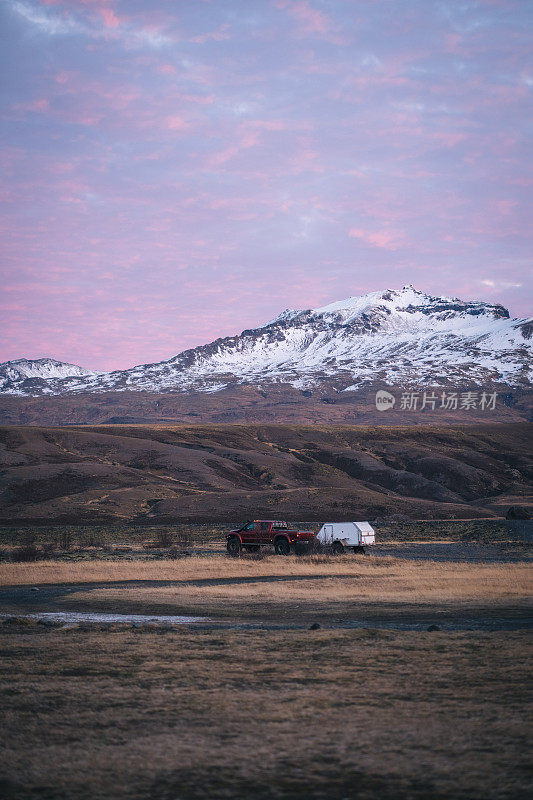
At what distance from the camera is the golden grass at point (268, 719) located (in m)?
6.66

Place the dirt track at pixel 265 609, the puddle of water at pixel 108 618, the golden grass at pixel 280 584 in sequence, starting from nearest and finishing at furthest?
the dirt track at pixel 265 609, the puddle of water at pixel 108 618, the golden grass at pixel 280 584

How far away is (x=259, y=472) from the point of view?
108 meters

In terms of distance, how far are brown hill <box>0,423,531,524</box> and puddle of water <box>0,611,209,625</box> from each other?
53.5 metres

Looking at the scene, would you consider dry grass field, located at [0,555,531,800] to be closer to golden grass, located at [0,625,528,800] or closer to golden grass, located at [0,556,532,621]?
golden grass, located at [0,625,528,800]

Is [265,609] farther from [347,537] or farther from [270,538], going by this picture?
[347,537]

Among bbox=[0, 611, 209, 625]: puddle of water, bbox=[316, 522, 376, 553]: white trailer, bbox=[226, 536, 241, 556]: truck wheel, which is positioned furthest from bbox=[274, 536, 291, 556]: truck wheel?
bbox=[0, 611, 209, 625]: puddle of water

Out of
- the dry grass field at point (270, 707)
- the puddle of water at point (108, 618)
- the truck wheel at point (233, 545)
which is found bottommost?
the truck wheel at point (233, 545)

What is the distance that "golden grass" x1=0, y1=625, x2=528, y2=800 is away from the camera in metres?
6.66

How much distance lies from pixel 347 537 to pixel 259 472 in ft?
225

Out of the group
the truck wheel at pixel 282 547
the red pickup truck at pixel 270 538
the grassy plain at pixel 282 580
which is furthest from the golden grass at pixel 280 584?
the red pickup truck at pixel 270 538

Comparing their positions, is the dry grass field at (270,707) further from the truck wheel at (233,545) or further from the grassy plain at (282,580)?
the truck wheel at (233,545)

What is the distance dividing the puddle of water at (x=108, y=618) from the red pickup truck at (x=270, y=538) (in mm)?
19826

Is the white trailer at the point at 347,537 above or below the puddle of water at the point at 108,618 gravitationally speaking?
below

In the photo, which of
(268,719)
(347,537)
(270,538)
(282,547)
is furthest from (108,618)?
(347,537)
